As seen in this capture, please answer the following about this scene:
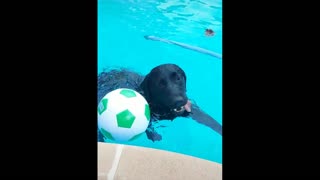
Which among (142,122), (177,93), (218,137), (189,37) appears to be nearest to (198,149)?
(218,137)

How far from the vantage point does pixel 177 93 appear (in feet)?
7.29

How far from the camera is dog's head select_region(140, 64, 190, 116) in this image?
2.22m

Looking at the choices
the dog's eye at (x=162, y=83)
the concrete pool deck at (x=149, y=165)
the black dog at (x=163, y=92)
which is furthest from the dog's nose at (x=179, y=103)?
the concrete pool deck at (x=149, y=165)

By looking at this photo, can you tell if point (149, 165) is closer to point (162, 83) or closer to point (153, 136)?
point (153, 136)

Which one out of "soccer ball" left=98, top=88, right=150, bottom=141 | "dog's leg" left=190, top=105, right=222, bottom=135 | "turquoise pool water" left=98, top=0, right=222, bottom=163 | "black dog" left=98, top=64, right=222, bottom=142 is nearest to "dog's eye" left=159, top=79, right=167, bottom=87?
"black dog" left=98, top=64, right=222, bottom=142

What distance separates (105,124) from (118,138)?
96 mm

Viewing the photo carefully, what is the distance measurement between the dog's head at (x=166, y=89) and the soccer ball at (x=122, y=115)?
0.37 m

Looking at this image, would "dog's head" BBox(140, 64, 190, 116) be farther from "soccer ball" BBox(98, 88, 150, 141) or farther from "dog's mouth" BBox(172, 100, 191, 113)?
"soccer ball" BBox(98, 88, 150, 141)

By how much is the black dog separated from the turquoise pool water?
33 mm

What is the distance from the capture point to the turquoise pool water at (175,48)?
2.22 meters

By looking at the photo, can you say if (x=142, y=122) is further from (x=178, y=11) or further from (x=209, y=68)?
(x=178, y=11)

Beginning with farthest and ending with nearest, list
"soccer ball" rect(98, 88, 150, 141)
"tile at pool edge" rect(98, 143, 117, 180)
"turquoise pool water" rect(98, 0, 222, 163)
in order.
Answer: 1. "turquoise pool water" rect(98, 0, 222, 163)
2. "tile at pool edge" rect(98, 143, 117, 180)
3. "soccer ball" rect(98, 88, 150, 141)

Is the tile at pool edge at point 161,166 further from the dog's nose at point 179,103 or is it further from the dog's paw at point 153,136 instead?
the dog's nose at point 179,103

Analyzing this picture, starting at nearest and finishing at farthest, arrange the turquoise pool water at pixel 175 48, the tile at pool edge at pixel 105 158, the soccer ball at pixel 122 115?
the soccer ball at pixel 122 115
the tile at pool edge at pixel 105 158
the turquoise pool water at pixel 175 48
